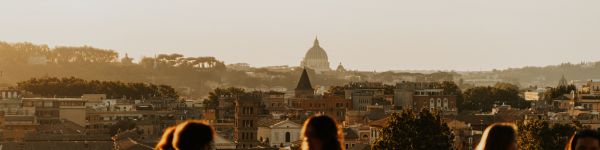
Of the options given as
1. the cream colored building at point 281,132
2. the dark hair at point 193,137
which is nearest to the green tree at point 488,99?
the cream colored building at point 281,132

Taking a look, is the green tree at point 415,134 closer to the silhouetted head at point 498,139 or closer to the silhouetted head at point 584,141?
the silhouetted head at point 584,141

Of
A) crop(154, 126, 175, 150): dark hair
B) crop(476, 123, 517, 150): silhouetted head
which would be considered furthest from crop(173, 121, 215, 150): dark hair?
crop(476, 123, 517, 150): silhouetted head

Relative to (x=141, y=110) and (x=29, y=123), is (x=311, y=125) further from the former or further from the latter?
(x=141, y=110)

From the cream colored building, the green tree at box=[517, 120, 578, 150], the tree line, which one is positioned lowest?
the cream colored building

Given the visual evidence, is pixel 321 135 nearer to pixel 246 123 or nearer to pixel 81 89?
pixel 246 123

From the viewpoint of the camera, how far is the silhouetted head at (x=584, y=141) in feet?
34.0

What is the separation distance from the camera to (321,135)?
946 centimetres

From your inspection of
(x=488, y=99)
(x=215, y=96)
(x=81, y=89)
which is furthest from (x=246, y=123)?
(x=488, y=99)

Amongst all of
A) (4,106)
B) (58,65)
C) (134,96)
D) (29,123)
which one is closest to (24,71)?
(58,65)

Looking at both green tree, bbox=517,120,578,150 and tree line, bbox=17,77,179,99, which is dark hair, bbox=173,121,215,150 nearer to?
green tree, bbox=517,120,578,150

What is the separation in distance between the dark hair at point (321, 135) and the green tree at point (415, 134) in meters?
44.0

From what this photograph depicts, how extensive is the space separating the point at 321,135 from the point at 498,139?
1054 millimetres

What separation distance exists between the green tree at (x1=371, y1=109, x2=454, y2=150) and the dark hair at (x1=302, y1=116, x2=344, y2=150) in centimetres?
4396

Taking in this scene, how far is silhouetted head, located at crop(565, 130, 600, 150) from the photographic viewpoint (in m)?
10.4
